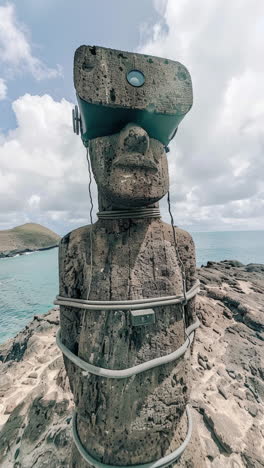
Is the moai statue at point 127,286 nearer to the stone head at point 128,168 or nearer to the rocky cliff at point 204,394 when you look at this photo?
the stone head at point 128,168

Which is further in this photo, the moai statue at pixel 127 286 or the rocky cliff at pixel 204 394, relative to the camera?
the rocky cliff at pixel 204 394

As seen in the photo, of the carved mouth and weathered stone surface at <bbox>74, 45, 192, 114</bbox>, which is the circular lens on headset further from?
the carved mouth

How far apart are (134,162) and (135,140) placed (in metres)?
0.12

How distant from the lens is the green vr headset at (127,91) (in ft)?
4.70

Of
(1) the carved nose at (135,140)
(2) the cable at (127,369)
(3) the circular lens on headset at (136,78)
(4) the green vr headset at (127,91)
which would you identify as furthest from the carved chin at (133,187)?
(2) the cable at (127,369)

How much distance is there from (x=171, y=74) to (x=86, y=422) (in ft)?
7.15

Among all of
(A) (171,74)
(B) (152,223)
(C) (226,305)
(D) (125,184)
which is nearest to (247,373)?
(C) (226,305)

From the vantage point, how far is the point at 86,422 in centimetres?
152

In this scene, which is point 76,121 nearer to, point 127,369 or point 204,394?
point 127,369

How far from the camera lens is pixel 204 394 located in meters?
3.52

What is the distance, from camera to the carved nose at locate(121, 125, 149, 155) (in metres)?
1.44

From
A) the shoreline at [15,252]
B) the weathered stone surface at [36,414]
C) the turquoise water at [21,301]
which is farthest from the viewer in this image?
the shoreline at [15,252]

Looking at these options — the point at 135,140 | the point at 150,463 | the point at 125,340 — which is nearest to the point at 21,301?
the point at 150,463

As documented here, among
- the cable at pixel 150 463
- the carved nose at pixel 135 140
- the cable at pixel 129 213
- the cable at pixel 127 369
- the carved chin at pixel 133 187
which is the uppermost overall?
the carved nose at pixel 135 140
